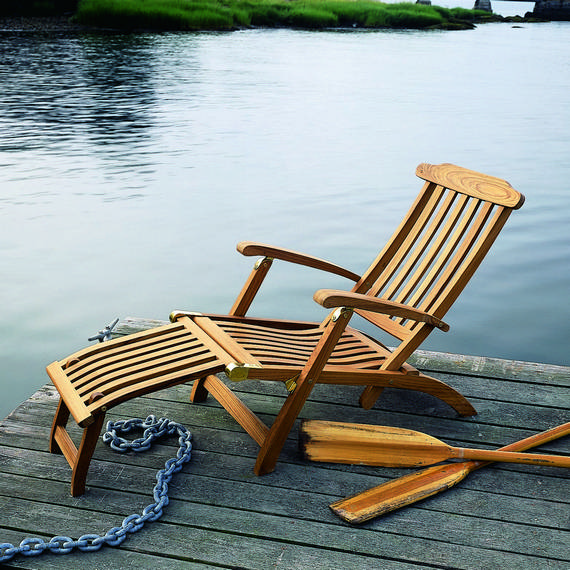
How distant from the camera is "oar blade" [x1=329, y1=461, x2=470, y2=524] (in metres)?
2.32

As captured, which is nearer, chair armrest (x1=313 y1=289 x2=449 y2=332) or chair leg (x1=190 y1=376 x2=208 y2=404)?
chair armrest (x1=313 y1=289 x2=449 y2=332)

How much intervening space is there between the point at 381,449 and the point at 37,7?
1395 inches

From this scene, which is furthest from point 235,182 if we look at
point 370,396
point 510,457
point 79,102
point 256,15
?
point 256,15

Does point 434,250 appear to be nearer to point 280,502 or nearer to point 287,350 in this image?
point 287,350

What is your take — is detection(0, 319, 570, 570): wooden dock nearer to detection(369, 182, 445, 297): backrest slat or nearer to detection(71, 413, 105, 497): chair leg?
detection(71, 413, 105, 497): chair leg

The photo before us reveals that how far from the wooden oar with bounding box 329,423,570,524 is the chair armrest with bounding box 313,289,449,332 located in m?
0.51

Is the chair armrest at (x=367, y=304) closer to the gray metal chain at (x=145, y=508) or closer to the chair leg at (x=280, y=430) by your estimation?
the chair leg at (x=280, y=430)

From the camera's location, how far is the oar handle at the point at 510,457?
8.32 ft

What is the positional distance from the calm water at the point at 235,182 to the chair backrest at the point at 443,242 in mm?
2078

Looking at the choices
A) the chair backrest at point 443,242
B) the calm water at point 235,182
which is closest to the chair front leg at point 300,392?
the chair backrest at point 443,242

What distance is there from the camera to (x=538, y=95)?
59.9 feet

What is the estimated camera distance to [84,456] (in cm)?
237

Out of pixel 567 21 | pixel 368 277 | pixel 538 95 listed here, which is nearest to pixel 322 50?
pixel 538 95

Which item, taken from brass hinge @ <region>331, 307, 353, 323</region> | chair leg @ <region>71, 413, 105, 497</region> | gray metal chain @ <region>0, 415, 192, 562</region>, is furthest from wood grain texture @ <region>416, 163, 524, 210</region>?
chair leg @ <region>71, 413, 105, 497</region>
